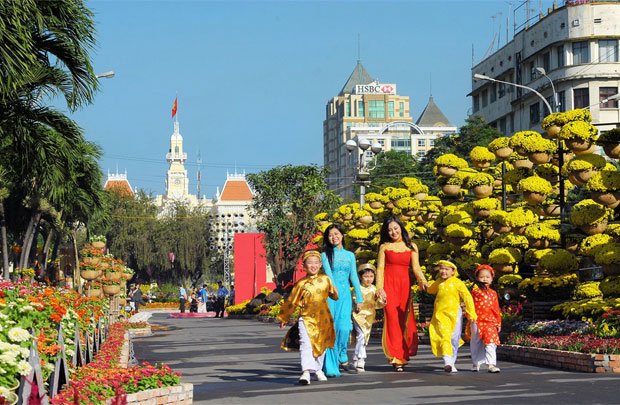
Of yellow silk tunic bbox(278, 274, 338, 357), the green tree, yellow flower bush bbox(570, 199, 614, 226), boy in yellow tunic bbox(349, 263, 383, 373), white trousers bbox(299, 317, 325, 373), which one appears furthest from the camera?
the green tree

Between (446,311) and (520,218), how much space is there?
8975mm

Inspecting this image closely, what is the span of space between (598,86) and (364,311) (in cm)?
5619

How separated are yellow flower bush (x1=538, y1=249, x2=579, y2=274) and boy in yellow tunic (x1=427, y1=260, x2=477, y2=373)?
22.7ft

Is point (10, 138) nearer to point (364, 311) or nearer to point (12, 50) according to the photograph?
point (12, 50)

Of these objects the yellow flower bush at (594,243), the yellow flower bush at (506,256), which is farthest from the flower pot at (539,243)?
the yellow flower bush at (594,243)

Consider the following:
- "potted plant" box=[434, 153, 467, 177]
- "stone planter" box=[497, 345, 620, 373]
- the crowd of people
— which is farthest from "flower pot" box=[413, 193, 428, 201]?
the crowd of people

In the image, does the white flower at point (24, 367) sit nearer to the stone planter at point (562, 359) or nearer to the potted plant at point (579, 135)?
the stone planter at point (562, 359)

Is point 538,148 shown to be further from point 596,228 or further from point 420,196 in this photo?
point 420,196

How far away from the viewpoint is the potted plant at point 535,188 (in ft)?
74.1

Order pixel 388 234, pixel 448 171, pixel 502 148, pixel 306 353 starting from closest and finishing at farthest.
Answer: pixel 306 353 → pixel 388 234 → pixel 502 148 → pixel 448 171

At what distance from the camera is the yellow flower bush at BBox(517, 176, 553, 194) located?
2258cm

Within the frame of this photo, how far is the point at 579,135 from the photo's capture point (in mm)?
20422

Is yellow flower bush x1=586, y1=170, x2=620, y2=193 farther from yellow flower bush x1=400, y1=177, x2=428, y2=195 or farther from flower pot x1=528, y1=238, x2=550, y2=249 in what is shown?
yellow flower bush x1=400, y1=177, x2=428, y2=195

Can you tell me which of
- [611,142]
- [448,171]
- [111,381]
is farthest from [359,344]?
[448,171]
